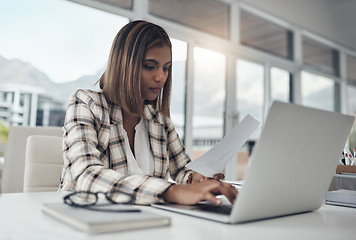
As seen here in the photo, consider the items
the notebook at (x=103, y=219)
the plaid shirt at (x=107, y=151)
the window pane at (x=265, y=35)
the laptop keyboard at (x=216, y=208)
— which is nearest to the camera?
the notebook at (x=103, y=219)

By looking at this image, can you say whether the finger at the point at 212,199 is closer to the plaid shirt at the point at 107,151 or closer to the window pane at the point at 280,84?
the plaid shirt at the point at 107,151

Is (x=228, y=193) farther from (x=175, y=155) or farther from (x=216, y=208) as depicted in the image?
(x=175, y=155)

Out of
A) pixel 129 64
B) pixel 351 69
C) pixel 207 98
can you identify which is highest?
pixel 351 69

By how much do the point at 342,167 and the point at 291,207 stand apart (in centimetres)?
42

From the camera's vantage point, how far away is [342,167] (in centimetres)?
102

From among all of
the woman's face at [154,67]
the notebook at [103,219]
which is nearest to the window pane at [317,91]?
the woman's face at [154,67]

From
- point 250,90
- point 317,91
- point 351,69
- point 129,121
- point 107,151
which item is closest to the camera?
point 107,151

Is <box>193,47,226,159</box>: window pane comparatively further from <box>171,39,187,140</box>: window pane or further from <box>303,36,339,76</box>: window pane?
<box>303,36,339,76</box>: window pane

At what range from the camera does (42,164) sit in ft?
4.10

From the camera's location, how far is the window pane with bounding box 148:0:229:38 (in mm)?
3369

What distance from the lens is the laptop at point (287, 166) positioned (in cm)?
56

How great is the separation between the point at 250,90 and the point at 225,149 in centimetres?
343

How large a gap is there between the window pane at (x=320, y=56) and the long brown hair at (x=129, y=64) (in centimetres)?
431

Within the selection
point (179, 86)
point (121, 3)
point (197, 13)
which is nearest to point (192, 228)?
point (121, 3)
